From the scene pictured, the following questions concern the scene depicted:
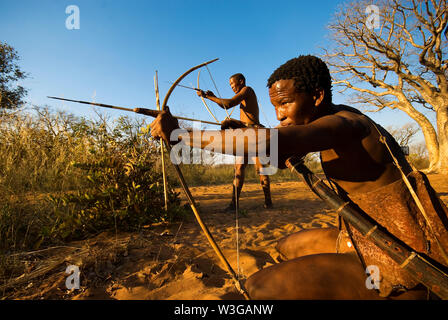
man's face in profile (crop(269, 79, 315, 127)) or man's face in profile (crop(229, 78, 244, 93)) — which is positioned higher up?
man's face in profile (crop(229, 78, 244, 93))

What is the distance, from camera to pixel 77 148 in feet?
11.7

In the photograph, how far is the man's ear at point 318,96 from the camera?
53.2 inches

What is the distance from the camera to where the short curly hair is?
1322 millimetres

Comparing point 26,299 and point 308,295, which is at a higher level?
point 308,295

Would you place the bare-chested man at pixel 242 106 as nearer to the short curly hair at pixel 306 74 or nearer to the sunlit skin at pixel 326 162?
the short curly hair at pixel 306 74

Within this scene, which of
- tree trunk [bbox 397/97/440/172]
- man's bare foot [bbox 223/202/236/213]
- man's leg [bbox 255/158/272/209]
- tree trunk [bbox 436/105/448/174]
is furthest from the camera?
tree trunk [bbox 397/97/440/172]

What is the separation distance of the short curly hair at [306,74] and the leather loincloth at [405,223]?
0.65m

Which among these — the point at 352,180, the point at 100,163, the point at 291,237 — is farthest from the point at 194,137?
the point at 100,163

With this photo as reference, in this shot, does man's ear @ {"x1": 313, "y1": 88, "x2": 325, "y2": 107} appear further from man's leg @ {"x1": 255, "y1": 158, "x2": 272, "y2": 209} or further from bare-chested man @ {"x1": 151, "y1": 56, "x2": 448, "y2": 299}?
man's leg @ {"x1": 255, "y1": 158, "x2": 272, "y2": 209}

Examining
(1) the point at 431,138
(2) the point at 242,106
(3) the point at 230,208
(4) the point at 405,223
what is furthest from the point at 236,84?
(1) the point at 431,138

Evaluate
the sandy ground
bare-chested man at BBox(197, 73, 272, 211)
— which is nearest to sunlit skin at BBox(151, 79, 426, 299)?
the sandy ground

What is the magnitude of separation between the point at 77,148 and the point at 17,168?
0.76m
